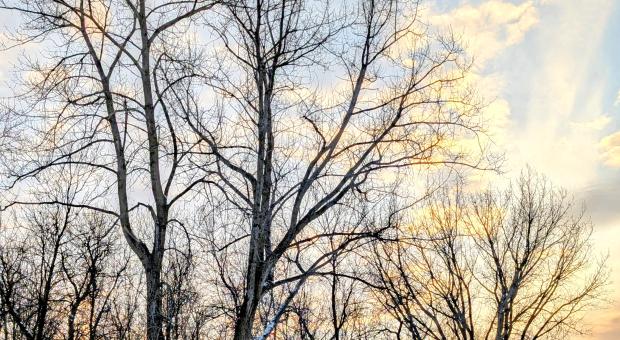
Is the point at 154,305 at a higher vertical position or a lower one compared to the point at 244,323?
higher

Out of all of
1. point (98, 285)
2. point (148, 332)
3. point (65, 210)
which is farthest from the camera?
point (98, 285)

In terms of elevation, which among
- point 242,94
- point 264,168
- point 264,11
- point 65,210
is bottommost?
point 264,168

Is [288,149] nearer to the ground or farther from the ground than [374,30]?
nearer to the ground

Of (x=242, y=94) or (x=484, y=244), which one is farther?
(x=484, y=244)

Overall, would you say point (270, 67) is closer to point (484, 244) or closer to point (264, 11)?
point (264, 11)

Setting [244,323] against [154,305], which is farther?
[154,305]

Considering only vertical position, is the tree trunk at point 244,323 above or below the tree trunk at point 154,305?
below

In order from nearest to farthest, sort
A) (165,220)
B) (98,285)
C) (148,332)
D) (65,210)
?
1. (148,332)
2. (165,220)
3. (65,210)
4. (98,285)

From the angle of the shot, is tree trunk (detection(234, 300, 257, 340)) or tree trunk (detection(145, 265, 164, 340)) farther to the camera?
tree trunk (detection(145, 265, 164, 340))

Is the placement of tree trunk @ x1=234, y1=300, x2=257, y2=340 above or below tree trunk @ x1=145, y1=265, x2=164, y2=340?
below

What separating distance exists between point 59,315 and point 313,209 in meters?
17.0

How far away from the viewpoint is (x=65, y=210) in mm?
21062

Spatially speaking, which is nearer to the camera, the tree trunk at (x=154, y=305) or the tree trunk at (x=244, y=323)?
the tree trunk at (x=244, y=323)

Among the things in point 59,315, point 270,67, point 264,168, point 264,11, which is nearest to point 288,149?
point 264,168
